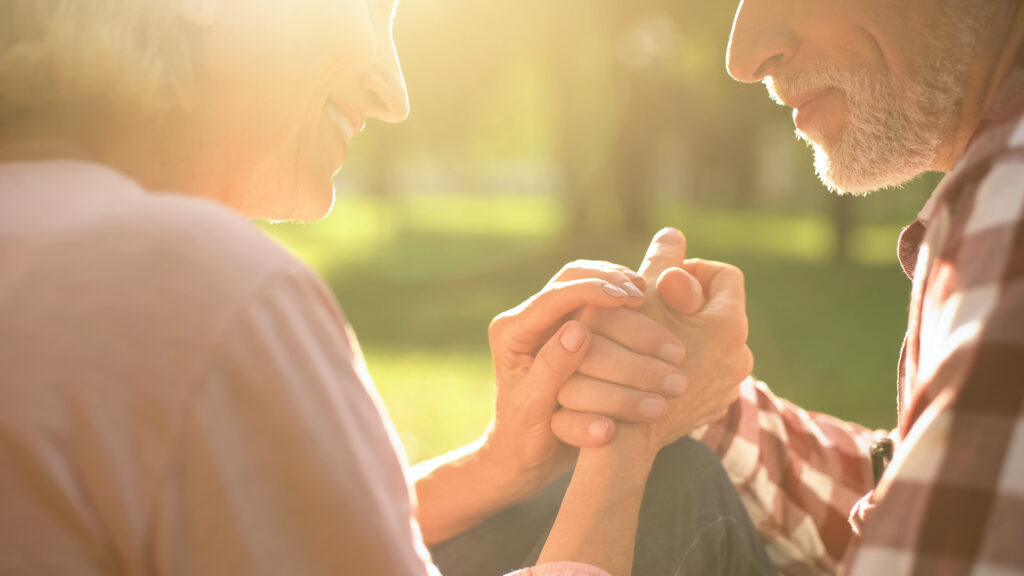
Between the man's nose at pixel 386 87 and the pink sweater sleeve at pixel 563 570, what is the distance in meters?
1.12

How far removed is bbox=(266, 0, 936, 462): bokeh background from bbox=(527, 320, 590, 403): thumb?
4036mm

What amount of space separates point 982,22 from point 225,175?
1.69 metres

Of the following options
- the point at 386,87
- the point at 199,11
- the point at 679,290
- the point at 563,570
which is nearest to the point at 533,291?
the point at 679,290

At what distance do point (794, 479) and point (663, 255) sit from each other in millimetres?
779

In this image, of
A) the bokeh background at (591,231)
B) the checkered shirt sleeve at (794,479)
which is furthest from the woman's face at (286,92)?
the bokeh background at (591,231)

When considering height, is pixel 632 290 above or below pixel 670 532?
above

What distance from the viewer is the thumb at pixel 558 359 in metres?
2.33

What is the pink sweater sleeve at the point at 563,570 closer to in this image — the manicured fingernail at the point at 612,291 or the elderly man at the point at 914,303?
the elderly man at the point at 914,303

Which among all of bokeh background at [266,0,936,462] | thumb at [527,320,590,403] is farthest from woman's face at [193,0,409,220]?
bokeh background at [266,0,936,462]

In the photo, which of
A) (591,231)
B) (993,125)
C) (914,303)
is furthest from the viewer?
(591,231)

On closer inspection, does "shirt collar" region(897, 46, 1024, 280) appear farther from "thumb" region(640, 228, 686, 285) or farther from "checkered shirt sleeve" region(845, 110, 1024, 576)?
"thumb" region(640, 228, 686, 285)

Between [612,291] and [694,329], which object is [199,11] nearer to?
[612,291]

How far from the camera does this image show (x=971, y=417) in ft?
4.00

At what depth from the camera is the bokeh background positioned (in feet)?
28.7
